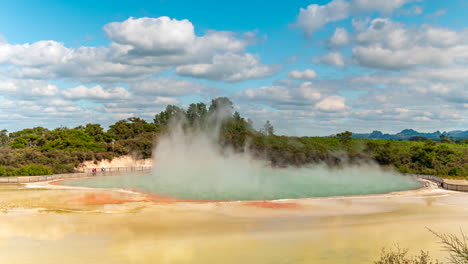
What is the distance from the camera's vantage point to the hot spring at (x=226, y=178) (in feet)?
97.1

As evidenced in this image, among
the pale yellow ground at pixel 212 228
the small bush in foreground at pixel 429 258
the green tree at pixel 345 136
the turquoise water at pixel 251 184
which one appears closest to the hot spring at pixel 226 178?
the turquoise water at pixel 251 184

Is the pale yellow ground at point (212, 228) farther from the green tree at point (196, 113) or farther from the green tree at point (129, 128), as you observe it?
the green tree at point (196, 113)

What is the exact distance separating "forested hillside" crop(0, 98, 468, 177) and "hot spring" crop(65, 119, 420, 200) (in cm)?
249

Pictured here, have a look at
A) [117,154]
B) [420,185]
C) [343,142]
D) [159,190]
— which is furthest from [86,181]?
[343,142]

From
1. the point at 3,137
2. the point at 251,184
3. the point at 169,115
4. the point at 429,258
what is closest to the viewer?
the point at 429,258

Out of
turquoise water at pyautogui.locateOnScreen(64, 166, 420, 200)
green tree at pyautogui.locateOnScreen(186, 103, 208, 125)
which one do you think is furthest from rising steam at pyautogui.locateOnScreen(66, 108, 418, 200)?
green tree at pyautogui.locateOnScreen(186, 103, 208, 125)

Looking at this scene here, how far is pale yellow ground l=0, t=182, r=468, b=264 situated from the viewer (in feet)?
41.7

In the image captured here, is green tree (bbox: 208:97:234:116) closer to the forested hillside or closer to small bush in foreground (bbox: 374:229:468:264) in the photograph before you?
the forested hillside

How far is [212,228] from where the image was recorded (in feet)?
54.6

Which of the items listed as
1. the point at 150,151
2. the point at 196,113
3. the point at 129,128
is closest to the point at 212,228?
the point at 150,151

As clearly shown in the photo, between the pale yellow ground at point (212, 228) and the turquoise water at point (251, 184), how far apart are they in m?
3.88

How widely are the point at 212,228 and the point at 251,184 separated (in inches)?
705

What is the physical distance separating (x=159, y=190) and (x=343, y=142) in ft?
159

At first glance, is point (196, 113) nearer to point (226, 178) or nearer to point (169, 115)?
point (169, 115)
